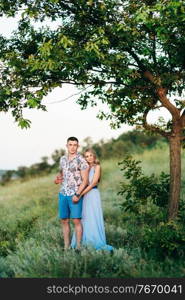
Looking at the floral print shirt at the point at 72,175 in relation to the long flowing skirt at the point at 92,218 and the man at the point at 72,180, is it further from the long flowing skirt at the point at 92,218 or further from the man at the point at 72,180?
the long flowing skirt at the point at 92,218

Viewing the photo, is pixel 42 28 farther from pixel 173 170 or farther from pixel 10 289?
pixel 10 289

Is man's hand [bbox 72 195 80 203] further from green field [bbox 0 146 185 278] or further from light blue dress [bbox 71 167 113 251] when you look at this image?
green field [bbox 0 146 185 278]

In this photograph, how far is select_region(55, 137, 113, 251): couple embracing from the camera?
9.80 metres

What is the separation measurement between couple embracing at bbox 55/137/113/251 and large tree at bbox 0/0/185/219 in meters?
1.19

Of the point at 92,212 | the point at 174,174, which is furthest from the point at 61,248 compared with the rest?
the point at 174,174

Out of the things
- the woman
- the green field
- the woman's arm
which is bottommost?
the green field

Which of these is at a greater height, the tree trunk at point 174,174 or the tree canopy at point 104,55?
the tree canopy at point 104,55

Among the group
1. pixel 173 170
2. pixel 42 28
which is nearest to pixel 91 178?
pixel 173 170

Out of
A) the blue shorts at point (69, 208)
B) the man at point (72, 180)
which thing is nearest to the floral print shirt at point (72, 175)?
the man at point (72, 180)

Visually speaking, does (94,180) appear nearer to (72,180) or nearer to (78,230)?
(72,180)

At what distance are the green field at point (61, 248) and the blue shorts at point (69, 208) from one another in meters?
0.68

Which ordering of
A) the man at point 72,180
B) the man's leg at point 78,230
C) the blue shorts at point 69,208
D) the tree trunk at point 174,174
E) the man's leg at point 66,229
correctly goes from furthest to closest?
the tree trunk at point 174,174
the man's leg at point 66,229
the man's leg at point 78,230
the blue shorts at point 69,208
the man at point 72,180

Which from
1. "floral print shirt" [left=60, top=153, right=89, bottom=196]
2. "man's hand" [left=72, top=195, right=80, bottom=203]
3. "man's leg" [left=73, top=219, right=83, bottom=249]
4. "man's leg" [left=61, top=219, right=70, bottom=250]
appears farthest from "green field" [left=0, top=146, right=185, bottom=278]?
"floral print shirt" [left=60, top=153, right=89, bottom=196]

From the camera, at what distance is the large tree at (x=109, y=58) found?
30.7 ft
